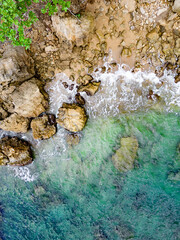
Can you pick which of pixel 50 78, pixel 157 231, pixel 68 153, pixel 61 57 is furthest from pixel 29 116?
pixel 157 231

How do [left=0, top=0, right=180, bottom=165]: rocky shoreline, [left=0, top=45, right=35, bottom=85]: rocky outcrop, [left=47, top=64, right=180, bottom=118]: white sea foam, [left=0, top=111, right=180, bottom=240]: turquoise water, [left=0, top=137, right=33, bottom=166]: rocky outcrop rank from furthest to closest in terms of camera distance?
1. [left=0, top=137, right=33, bottom=166]: rocky outcrop
2. [left=0, top=111, right=180, bottom=240]: turquoise water
3. [left=47, top=64, right=180, bottom=118]: white sea foam
4. [left=0, top=45, right=35, bottom=85]: rocky outcrop
5. [left=0, top=0, right=180, bottom=165]: rocky shoreline

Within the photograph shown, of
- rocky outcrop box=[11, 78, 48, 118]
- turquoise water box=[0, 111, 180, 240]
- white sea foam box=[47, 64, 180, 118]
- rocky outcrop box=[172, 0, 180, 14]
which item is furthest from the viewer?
turquoise water box=[0, 111, 180, 240]

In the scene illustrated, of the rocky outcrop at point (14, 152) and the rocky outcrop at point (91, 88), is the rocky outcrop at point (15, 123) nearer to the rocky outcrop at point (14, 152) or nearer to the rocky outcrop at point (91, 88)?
the rocky outcrop at point (14, 152)

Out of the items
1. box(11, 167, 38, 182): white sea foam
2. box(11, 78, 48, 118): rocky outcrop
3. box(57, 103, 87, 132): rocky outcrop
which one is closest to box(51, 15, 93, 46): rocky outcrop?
box(11, 78, 48, 118): rocky outcrop

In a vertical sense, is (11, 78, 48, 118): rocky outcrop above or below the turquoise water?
above

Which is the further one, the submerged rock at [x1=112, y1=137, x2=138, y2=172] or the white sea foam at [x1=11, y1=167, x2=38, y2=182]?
the white sea foam at [x1=11, y1=167, x2=38, y2=182]

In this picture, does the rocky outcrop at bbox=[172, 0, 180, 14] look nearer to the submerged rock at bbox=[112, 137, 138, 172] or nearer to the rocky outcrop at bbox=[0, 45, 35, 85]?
the submerged rock at bbox=[112, 137, 138, 172]

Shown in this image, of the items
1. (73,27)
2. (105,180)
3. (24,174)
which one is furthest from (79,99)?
(24,174)
